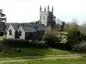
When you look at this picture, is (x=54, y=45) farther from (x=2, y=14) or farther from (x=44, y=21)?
(x=44, y=21)

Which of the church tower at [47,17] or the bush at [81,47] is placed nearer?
the bush at [81,47]

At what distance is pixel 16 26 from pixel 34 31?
250 inches

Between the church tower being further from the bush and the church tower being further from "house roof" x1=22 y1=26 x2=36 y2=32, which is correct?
the bush

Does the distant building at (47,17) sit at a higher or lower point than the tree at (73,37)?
higher

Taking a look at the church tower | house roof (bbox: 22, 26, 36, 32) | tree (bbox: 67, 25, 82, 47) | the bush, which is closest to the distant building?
the church tower

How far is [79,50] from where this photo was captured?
193ft

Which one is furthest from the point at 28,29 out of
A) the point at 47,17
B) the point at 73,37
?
the point at 47,17

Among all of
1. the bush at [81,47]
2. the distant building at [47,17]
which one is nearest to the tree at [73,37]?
the bush at [81,47]

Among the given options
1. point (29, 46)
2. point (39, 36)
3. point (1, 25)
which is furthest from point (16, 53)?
point (1, 25)

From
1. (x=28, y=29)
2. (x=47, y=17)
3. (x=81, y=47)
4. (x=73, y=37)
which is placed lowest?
(x=81, y=47)

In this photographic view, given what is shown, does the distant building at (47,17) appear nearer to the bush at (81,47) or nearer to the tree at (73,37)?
the tree at (73,37)

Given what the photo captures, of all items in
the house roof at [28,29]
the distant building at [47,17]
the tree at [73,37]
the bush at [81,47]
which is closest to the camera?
the bush at [81,47]

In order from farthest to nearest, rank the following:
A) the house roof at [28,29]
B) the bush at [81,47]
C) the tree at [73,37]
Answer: the house roof at [28,29] → the tree at [73,37] → the bush at [81,47]

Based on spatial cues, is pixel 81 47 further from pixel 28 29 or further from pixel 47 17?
pixel 47 17
